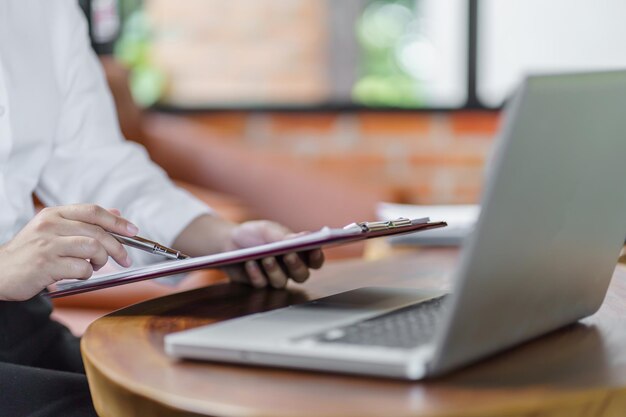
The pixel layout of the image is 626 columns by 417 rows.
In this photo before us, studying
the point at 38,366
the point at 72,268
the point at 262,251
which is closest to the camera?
the point at 262,251

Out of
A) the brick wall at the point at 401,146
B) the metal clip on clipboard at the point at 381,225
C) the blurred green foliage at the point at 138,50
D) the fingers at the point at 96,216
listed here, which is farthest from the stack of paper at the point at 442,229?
the blurred green foliage at the point at 138,50

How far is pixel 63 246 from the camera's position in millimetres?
921

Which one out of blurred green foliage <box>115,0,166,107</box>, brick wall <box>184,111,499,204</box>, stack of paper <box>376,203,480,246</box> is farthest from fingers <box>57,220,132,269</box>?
blurred green foliage <box>115,0,166,107</box>

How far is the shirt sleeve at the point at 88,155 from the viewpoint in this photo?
→ 1.37 meters

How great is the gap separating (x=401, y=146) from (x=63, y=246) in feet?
9.35

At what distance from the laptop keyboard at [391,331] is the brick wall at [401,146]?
2.85 metres

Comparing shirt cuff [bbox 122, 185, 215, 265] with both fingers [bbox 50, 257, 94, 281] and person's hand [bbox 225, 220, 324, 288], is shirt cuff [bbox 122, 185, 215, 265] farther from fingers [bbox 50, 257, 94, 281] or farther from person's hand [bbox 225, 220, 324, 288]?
fingers [bbox 50, 257, 94, 281]

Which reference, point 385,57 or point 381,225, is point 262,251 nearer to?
point 381,225

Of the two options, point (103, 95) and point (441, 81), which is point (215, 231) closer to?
point (103, 95)

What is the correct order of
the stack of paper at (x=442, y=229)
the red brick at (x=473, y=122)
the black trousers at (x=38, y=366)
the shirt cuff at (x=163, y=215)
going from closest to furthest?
the black trousers at (x=38, y=366), the shirt cuff at (x=163, y=215), the stack of paper at (x=442, y=229), the red brick at (x=473, y=122)

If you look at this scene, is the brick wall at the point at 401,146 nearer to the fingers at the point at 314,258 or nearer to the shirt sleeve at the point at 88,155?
the shirt sleeve at the point at 88,155

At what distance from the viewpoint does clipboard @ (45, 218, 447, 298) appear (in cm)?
80

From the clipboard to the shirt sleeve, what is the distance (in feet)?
1.36

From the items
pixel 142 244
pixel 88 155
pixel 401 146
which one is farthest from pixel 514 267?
pixel 401 146
